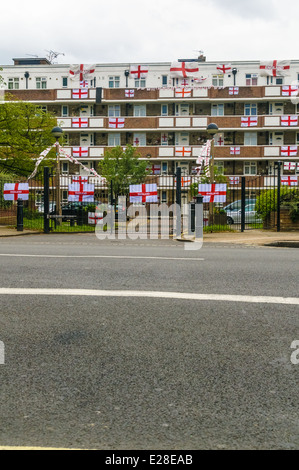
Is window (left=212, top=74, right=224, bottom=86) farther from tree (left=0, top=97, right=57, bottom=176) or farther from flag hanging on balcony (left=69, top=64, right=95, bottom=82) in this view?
tree (left=0, top=97, right=57, bottom=176)

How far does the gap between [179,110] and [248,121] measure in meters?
8.15

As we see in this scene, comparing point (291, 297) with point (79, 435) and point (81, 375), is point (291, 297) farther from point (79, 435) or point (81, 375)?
point (79, 435)

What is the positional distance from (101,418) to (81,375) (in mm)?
678


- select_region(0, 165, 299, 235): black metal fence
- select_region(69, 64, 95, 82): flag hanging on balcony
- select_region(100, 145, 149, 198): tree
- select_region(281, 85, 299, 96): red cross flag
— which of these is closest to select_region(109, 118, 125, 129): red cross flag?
select_region(69, 64, 95, 82): flag hanging on balcony

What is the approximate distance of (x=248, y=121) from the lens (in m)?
59.1

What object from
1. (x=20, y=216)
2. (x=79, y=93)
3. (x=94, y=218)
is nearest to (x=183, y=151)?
(x=79, y=93)

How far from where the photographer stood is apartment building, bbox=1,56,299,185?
59469 millimetres

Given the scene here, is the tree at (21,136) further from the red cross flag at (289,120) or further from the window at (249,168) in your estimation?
the red cross flag at (289,120)

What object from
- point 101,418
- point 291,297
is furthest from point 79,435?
point 291,297

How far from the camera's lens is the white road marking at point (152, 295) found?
20.0 ft

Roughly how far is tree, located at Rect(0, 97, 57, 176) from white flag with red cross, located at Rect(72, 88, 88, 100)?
2931cm

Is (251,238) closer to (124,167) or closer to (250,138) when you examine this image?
(124,167)

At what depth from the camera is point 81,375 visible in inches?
148

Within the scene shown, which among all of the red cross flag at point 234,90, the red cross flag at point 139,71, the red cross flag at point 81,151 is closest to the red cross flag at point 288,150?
the red cross flag at point 234,90
